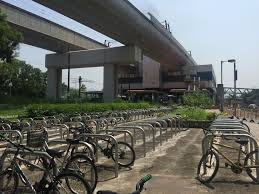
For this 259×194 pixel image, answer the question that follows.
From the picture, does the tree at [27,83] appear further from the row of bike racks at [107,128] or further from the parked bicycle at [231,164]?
the parked bicycle at [231,164]

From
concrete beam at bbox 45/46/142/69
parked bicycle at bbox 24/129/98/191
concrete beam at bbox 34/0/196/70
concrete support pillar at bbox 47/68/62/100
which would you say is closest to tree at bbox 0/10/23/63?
concrete beam at bbox 34/0/196/70

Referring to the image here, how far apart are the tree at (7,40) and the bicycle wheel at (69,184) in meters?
18.6

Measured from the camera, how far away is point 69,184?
6.16 meters

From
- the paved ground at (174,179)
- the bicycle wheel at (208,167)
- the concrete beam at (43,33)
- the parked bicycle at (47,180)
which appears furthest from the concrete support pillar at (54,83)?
the parked bicycle at (47,180)

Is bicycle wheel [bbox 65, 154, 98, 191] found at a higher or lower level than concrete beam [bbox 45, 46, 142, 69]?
lower

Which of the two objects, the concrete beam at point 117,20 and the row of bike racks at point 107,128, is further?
the concrete beam at point 117,20

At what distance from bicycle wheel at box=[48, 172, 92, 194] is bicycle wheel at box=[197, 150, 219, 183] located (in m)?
3.04

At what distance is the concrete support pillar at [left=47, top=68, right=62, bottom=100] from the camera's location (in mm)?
59781

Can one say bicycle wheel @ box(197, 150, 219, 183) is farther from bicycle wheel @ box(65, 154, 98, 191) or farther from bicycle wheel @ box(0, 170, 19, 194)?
bicycle wheel @ box(0, 170, 19, 194)

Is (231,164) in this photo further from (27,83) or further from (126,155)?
(27,83)

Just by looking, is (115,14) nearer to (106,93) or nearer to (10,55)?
(10,55)

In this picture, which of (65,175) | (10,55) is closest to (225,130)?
(65,175)

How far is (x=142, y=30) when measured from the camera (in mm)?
43750

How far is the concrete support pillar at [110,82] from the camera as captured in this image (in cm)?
5323
